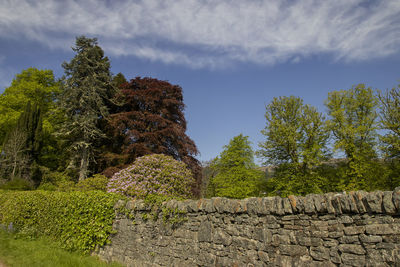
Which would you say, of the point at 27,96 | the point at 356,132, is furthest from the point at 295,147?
the point at 27,96

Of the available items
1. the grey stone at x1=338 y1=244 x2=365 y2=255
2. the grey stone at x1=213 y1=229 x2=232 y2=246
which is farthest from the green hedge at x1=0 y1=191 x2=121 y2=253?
the grey stone at x1=338 y1=244 x2=365 y2=255

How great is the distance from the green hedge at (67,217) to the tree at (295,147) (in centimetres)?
1465

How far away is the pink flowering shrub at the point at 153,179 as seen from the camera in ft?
31.4

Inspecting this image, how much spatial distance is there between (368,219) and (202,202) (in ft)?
11.5

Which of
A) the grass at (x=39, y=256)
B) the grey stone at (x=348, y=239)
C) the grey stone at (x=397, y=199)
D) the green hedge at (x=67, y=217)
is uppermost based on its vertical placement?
the grey stone at (x=397, y=199)

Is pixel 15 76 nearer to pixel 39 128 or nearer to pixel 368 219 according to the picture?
pixel 39 128

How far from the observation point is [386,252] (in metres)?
3.54

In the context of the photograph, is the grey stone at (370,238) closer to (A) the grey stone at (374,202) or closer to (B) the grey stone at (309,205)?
(A) the grey stone at (374,202)

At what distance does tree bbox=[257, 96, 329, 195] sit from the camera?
752 inches

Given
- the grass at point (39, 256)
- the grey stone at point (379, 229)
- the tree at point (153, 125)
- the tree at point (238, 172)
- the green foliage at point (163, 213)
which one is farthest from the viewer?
the tree at point (238, 172)

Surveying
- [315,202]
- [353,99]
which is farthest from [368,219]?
[353,99]

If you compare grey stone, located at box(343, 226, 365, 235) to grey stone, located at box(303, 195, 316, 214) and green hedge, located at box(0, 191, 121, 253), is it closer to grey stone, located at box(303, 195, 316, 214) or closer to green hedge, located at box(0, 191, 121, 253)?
grey stone, located at box(303, 195, 316, 214)

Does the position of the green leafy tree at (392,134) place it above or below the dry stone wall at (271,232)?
above

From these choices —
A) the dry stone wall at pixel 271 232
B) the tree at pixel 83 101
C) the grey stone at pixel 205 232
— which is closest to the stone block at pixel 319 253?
the dry stone wall at pixel 271 232
